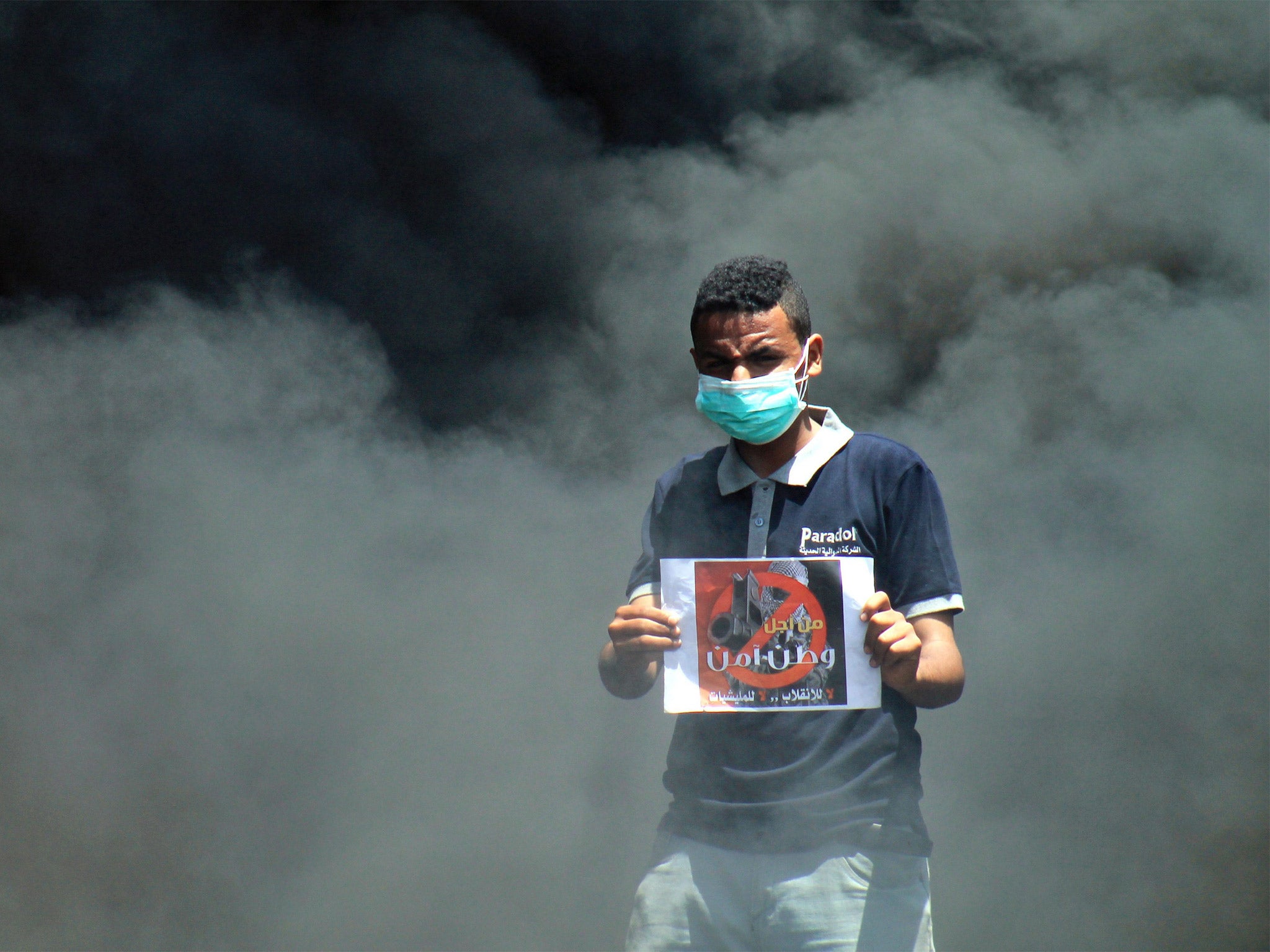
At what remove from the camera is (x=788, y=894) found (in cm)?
163

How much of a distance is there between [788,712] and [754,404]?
0.47 metres

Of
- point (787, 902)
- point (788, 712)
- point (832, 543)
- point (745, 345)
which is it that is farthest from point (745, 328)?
point (787, 902)

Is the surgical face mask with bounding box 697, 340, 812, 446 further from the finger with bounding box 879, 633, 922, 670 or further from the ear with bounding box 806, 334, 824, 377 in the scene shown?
the finger with bounding box 879, 633, 922, 670

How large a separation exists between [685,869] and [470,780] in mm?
2022

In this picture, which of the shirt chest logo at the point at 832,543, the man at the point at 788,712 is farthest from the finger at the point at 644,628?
the shirt chest logo at the point at 832,543

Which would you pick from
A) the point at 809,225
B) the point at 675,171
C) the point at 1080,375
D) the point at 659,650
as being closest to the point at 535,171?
the point at 675,171

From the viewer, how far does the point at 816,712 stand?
169 cm

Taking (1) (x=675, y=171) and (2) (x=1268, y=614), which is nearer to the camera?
(2) (x=1268, y=614)

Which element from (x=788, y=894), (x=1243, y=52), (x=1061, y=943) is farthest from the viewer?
(x=1243, y=52)

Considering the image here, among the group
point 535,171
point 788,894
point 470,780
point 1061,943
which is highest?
point 535,171

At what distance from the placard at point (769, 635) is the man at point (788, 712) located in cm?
3

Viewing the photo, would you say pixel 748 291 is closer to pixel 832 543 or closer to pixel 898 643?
pixel 832 543

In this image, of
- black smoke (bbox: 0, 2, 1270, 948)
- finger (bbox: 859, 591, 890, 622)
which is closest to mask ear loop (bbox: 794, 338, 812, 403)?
finger (bbox: 859, 591, 890, 622)

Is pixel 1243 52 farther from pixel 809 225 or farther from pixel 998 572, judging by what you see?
pixel 998 572
